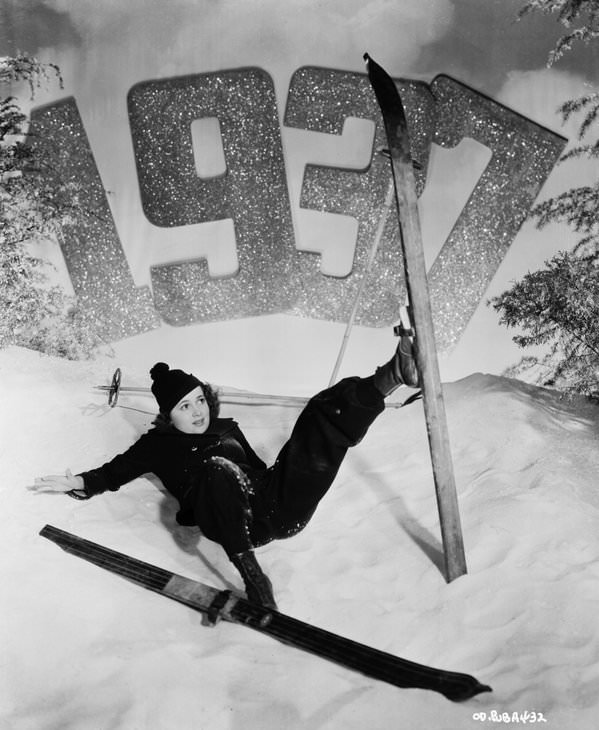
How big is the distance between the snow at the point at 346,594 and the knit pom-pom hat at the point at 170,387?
15.2 inches

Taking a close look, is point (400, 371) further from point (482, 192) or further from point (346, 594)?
point (482, 192)

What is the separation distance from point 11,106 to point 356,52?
4.95 feet

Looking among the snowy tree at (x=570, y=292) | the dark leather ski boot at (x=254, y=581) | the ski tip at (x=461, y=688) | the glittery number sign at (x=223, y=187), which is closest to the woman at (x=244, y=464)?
the dark leather ski boot at (x=254, y=581)

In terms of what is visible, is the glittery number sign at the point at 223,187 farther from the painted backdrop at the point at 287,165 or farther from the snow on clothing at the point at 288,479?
the snow on clothing at the point at 288,479

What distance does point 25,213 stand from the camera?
2793 mm

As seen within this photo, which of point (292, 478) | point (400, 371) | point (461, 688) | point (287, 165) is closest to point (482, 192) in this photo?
point (287, 165)

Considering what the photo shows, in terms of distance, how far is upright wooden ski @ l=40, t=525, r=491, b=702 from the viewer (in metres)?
1.16

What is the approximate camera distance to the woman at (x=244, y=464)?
1.40m

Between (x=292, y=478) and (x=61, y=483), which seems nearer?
(x=292, y=478)

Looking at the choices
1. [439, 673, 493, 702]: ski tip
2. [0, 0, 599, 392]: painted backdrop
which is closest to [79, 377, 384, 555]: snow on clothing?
[439, 673, 493, 702]: ski tip

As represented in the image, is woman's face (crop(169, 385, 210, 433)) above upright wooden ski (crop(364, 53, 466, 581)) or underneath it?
underneath

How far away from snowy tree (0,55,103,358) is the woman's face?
1.43 m

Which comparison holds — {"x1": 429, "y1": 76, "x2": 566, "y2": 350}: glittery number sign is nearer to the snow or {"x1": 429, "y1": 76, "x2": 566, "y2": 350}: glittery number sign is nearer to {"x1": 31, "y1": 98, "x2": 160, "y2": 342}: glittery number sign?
the snow

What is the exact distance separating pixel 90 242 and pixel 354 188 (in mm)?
1241
